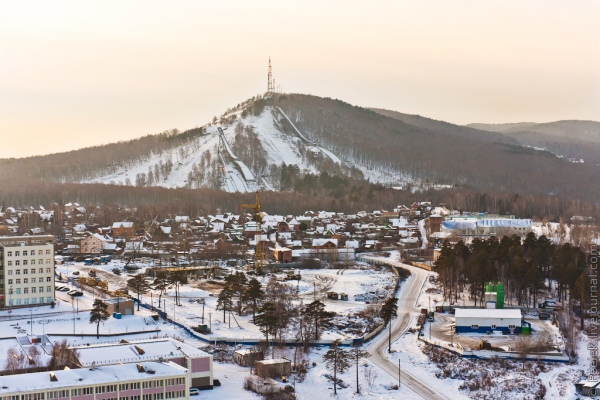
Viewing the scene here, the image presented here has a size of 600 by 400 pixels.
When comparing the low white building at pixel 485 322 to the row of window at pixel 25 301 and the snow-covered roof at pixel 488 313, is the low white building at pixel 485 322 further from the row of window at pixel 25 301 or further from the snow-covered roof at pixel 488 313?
the row of window at pixel 25 301

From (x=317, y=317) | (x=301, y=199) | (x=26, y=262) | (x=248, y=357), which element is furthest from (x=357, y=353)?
(x=301, y=199)

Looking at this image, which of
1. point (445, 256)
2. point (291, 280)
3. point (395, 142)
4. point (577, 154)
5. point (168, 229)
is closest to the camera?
point (445, 256)

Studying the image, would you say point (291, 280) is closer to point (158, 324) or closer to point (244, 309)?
point (244, 309)

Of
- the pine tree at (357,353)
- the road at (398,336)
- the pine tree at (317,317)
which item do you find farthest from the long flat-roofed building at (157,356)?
the pine tree at (317,317)

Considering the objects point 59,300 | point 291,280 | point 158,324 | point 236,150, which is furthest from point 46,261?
point 236,150

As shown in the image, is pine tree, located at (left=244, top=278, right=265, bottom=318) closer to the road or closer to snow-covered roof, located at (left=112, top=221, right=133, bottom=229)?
the road

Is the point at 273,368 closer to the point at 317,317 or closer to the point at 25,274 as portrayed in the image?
the point at 317,317
